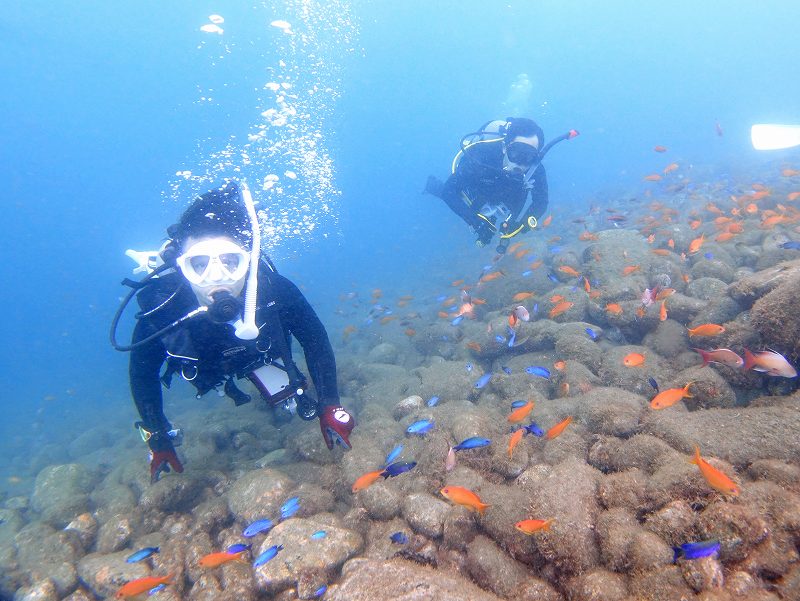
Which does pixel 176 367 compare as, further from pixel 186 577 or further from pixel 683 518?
pixel 683 518

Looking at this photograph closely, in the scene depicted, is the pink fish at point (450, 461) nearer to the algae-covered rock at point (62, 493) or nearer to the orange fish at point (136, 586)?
the orange fish at point (136, 586)

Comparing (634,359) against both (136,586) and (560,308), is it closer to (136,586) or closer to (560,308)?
(560,308)

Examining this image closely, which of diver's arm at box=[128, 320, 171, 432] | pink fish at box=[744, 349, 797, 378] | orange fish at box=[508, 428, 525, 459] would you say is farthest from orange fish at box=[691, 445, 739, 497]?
diver's arm at box=[128, 320, 171, 432]

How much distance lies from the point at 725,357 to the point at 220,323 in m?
5.62

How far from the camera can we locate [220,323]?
169 inches

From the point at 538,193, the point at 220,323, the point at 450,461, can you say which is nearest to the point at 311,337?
the point at 220,323

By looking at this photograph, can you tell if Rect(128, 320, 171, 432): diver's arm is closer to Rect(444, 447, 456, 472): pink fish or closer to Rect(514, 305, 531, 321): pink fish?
Rect(444, 447, 456, 472): pink fish

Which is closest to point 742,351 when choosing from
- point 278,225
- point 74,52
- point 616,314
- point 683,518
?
point 616,314

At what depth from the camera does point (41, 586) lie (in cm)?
424

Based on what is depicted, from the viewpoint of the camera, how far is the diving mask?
4.18 m

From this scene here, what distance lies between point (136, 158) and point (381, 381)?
83991mm

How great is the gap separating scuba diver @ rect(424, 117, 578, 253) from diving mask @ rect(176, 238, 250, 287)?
715cm

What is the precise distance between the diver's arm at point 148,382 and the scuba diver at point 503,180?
7.95 metres

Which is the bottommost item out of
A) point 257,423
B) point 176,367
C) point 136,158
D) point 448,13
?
point 257,423
